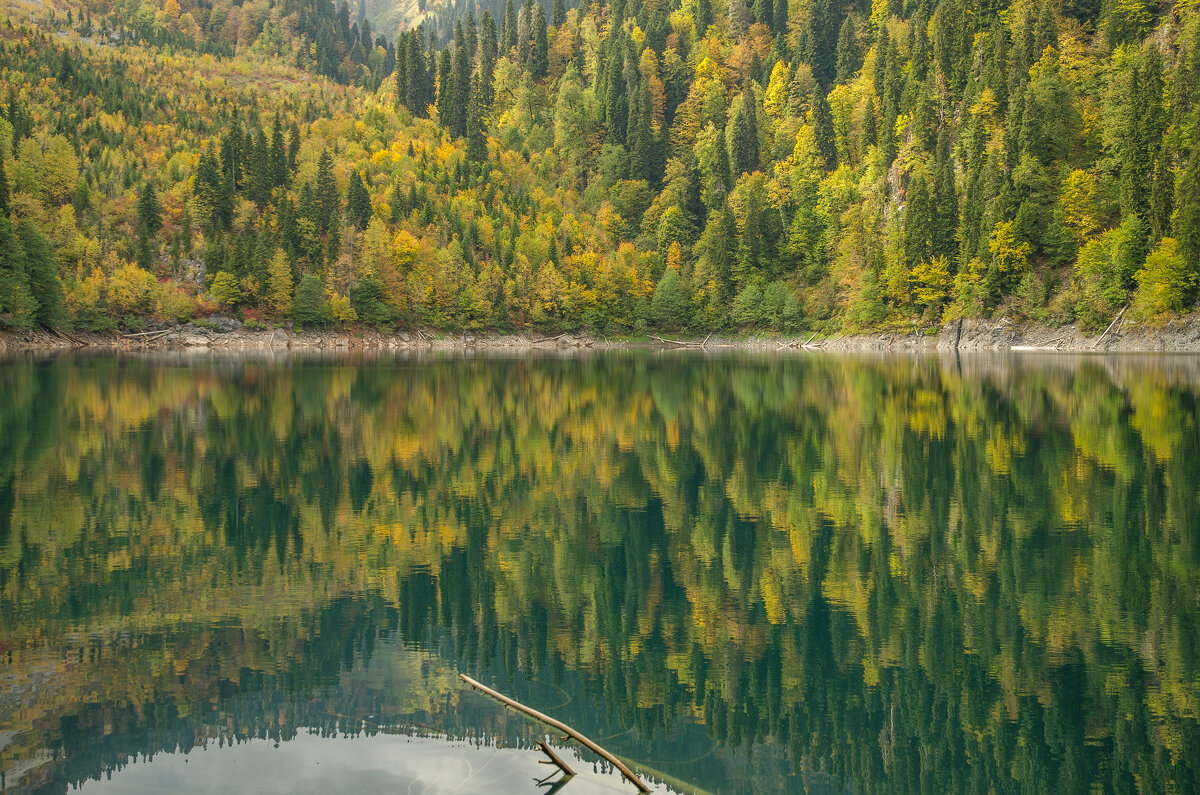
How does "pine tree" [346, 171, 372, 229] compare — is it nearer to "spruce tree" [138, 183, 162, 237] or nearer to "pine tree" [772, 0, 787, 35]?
"spruce tree" [138, 183, 162, 237]

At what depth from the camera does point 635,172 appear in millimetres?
153375

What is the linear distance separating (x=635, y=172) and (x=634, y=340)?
36685 millimetres

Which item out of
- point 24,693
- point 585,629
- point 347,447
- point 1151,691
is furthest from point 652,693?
point 347,447

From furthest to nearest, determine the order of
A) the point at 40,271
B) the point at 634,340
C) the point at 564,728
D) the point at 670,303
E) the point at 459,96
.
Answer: the point at 459,96 → the point at 634,340 → the point at 670,303 → the point at 40,271 → the point at 564,728

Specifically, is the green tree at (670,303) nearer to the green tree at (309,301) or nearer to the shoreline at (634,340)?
the shoreline at (634,340)

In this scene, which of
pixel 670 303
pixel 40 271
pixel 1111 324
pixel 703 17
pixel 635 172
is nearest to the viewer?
pixel 1111 324

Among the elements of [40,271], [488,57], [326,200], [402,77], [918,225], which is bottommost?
[40,271]

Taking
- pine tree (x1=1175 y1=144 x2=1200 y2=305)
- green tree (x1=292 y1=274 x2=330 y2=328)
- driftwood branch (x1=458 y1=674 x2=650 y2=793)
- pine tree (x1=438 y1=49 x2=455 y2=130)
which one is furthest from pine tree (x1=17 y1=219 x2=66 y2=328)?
pine tree (x1=1175 y1=144 x2=1200 y2=305)

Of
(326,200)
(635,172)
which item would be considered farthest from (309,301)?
(635,172)

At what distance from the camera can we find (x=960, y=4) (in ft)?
364

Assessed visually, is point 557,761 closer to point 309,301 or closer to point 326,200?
point 309,301

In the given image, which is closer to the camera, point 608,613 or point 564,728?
point 564,728

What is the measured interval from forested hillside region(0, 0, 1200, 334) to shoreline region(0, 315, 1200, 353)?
1.76m

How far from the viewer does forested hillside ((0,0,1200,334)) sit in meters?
83.7
